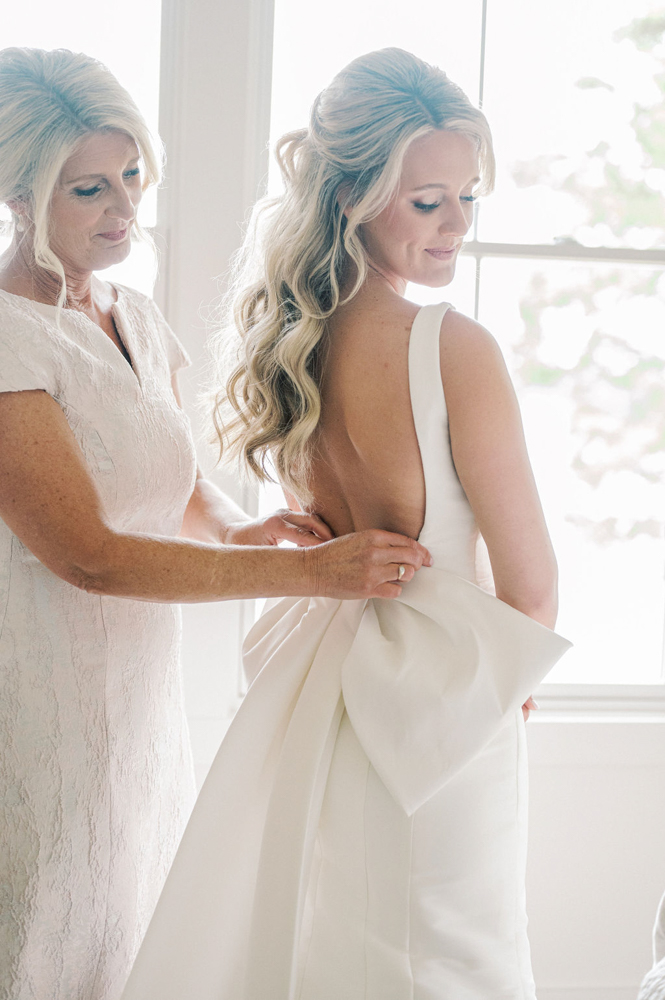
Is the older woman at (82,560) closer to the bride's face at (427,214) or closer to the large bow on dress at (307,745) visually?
the large bow on dress at (307,745)

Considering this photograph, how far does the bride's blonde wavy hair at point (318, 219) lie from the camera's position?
3.68 feet

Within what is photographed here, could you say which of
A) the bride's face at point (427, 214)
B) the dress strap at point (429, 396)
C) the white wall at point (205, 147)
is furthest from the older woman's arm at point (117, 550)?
the white wall at point (205, 147)

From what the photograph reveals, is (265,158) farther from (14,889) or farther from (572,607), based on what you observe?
(14,889)

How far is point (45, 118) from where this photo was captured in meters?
1.19

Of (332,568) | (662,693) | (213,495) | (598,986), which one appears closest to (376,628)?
(332,568)

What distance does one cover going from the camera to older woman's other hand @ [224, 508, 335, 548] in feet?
4.36

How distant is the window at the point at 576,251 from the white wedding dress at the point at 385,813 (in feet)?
3.69

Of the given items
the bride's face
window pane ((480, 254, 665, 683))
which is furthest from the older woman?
window pane ((480, 254, 665, 683))

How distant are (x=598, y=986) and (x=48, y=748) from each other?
66.2 inches

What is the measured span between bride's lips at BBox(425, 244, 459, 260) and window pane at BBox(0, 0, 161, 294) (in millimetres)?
898

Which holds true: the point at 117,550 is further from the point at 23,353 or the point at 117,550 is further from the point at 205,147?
the point at 205,147

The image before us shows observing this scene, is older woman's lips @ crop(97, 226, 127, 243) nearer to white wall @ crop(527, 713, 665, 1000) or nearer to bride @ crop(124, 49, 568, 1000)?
bride @ crop(124, 49, 568, 1000)

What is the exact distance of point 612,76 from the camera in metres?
2.08

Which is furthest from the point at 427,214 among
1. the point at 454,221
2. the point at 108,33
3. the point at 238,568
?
the point at 108,33
